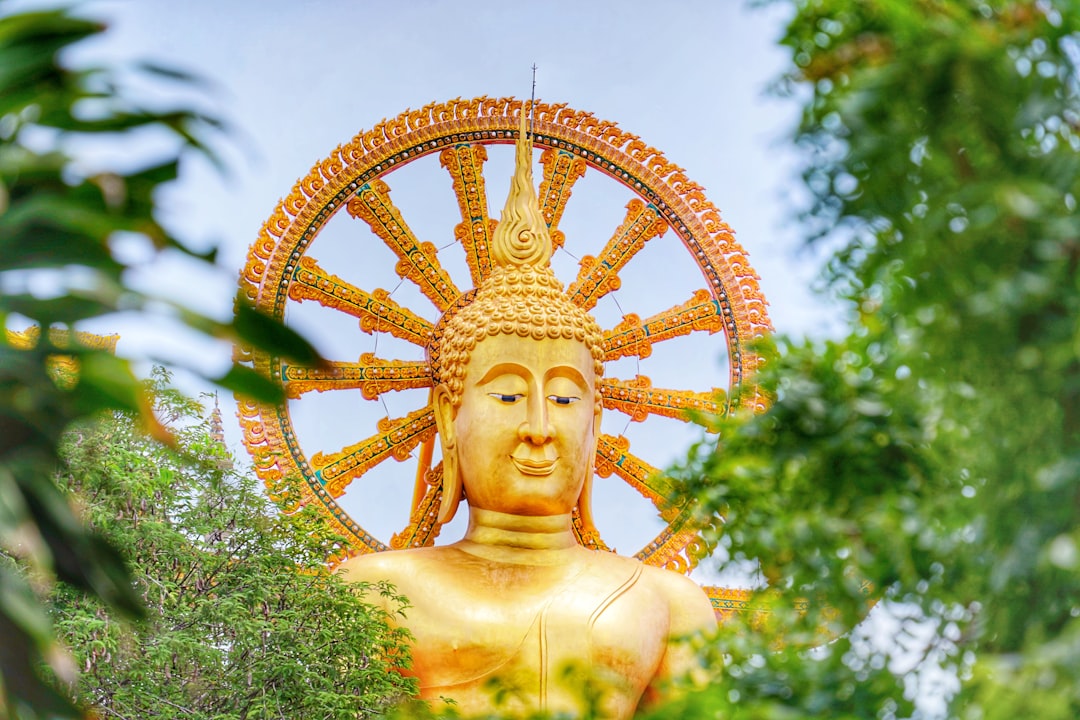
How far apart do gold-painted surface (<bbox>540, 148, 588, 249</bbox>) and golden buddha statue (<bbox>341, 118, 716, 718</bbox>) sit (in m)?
0.65

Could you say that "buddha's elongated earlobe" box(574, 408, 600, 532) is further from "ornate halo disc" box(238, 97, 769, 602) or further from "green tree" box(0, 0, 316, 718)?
"green tree" box(0, 0, 316, 718)

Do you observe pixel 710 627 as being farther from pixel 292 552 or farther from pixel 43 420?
pixel 43 420

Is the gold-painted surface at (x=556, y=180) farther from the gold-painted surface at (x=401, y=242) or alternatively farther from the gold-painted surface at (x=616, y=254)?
the gold-painted surface at (x=401, y=242)

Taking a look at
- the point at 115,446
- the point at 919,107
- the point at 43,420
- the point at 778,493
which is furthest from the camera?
the point at 115,446

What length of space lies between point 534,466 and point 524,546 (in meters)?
0.49

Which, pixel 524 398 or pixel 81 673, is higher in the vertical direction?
pixel 524 398

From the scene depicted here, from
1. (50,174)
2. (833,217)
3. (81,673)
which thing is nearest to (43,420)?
(50,174)

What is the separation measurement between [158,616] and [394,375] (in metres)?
2.53

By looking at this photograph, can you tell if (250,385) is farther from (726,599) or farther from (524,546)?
(726,599)

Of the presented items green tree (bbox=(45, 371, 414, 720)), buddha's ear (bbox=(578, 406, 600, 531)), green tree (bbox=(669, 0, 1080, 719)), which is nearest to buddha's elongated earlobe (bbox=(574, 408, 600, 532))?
buddha's ear (bbox=(578, 406, 600, 531))

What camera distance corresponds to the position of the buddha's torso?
786cm

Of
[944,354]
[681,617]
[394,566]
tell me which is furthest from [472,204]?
[944,354]

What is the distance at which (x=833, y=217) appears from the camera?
4.00 metres

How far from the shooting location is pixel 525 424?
8125 mm
